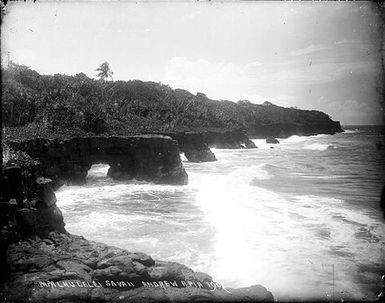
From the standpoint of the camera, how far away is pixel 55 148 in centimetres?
2080

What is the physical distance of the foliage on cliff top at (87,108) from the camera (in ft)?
81.2

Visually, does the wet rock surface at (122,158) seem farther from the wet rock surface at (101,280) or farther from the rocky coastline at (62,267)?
the wet rock surface at (101,280)

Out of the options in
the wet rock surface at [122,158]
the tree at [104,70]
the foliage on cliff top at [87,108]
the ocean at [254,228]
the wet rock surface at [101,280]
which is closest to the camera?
the wet rock surface at [101,280]

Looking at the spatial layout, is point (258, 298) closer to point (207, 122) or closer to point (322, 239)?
point (322, 239)

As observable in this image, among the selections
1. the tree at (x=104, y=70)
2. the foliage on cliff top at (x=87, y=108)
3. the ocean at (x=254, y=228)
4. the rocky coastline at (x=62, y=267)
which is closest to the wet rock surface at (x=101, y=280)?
the rocky coastline at (x=62, y=267)

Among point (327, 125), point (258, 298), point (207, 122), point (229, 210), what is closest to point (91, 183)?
point (229, 210)

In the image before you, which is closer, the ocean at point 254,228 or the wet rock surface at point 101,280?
the wet rock surface at point 101,280

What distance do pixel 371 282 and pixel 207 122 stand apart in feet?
151

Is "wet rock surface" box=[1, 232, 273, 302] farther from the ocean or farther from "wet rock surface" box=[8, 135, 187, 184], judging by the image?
"wet rock surface" box=[8, 135, 187, 184]

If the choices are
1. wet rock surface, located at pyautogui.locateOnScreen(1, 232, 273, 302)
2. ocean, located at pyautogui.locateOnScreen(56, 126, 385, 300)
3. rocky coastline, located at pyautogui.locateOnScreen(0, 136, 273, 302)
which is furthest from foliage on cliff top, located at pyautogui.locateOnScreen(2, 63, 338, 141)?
wet rock surface, located at pyautogui.locateOnScreen(1, 232, 273, 302)

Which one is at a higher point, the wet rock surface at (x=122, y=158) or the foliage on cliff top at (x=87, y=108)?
the foliage on cliff top at (x=87, y=108)

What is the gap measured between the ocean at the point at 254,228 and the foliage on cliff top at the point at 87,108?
625 cm

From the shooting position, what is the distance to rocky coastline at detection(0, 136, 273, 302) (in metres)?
6.58

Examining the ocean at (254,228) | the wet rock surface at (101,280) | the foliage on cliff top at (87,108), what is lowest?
the ocean at (254,228)
